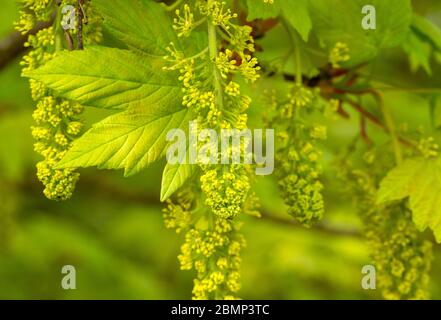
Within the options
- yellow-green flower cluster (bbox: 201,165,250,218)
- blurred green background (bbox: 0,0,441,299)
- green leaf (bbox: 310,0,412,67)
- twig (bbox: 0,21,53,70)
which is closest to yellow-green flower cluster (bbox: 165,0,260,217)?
yellow-green flower cluster (bbox: 201,165,250,218)

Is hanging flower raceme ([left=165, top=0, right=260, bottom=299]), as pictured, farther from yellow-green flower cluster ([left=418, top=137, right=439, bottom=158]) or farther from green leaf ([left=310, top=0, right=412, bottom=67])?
yellow-green flower cluster ([left=418, top=137, right=439, bottom=158])

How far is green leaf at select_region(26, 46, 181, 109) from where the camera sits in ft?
4.15

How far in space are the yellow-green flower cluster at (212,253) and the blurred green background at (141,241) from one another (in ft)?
5.86

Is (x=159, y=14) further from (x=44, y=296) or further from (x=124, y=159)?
(x=44, y=296)

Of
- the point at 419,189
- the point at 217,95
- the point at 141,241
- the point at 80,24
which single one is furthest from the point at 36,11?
the point at 141,241

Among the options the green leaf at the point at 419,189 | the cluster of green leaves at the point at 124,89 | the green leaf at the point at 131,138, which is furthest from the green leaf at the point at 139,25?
the green leaf at the point at 419,189

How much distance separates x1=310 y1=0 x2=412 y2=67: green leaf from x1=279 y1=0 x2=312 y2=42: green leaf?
8.6 inches

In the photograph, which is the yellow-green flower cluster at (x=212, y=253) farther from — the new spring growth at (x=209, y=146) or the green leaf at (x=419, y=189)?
the green leaf at (x=419, y=189)

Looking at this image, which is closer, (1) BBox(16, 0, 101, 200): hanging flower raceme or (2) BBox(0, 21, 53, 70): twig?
(1) BBox(16, 0, 101, 200): hanging flower raceme

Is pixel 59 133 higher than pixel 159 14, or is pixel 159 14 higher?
pixel 159 14

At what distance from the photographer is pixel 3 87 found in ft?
9.66

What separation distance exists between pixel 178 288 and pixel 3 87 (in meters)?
1.49
